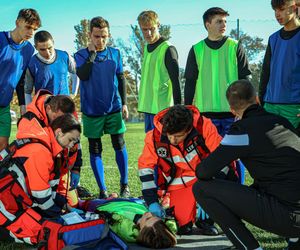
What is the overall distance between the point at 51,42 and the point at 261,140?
3341mm

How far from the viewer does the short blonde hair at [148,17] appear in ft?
17.6

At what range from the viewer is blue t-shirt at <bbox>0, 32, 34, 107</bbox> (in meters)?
5.41

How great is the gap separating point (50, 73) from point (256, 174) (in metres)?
3.22

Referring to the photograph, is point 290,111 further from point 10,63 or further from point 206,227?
point 10,63

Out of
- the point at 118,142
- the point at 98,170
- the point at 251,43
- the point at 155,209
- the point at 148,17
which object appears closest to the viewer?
the point at 155,209

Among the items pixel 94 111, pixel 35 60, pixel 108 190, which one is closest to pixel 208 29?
pixel 94 111

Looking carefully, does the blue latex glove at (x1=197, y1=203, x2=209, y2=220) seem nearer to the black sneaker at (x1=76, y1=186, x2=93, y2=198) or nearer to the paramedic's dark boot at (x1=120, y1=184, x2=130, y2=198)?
the paramedic's dark boot at (x1=120, y1=184, x2=130, y2=198)

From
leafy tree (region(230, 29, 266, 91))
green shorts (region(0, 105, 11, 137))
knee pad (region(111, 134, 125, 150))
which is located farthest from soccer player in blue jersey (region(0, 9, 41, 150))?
leafy tree (region(230, 29, 266, 91))

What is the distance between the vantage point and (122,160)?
5.83m

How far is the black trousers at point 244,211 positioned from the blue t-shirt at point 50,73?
2878 millimetres

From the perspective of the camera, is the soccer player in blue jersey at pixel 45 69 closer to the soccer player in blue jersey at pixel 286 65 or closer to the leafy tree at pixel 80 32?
the soccer player in blue jersey at pixel 286 65

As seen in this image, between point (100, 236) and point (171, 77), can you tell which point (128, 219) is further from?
point (171, 77)

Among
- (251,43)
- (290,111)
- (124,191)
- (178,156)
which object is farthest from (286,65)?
(251,43)

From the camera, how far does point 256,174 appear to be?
127 inches
